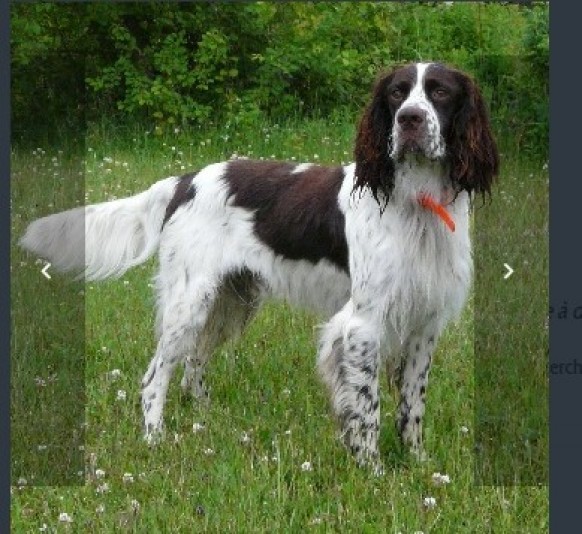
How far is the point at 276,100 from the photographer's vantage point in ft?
38.2

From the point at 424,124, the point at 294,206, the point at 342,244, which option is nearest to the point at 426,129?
the point at 424,124

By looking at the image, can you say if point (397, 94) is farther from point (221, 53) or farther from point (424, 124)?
point (221, 53)

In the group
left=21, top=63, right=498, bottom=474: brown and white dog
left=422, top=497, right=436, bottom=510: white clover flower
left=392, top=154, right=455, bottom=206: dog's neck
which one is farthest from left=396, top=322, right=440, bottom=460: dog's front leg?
left=422, top=497, right=436, bottom=510: white clover flower

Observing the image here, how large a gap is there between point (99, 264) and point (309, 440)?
1623mm

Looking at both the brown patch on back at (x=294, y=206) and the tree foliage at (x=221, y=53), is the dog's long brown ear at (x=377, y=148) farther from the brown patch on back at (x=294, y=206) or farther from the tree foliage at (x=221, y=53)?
the tree foliage at (x=221, y=53)

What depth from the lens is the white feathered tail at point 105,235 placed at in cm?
607

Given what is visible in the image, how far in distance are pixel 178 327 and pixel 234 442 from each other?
2.71ft

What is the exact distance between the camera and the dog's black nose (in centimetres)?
472

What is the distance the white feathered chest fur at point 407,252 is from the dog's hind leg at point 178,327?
885mm

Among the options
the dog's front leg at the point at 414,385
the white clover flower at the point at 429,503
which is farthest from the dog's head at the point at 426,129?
the white clover flower at the point at 429,503

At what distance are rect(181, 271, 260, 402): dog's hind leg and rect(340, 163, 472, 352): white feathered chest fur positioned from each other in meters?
0.91

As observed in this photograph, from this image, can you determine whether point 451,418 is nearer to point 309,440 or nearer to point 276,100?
point 309,440

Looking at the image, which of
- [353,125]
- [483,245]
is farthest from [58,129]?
[483,245]

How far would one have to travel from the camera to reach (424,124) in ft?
15.5
